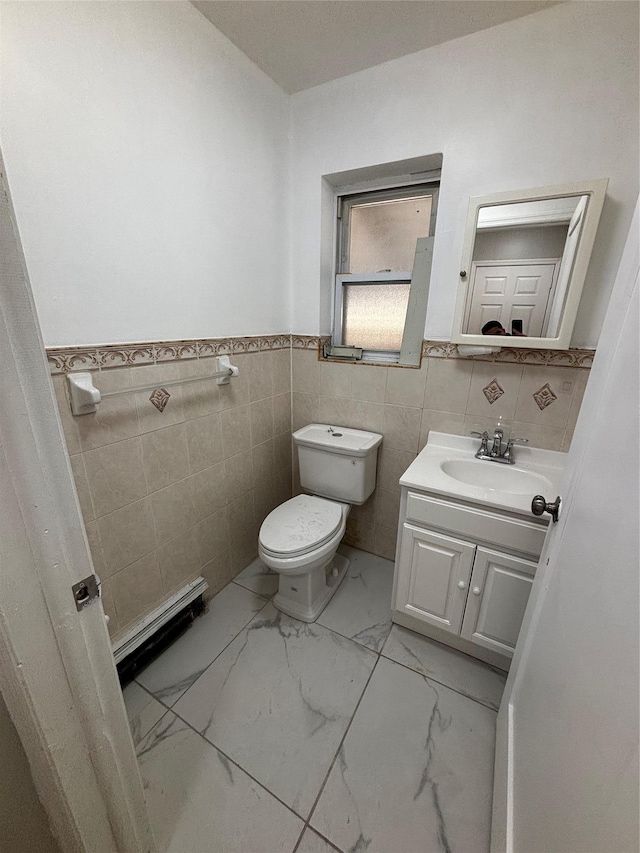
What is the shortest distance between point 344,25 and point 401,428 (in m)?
1.53

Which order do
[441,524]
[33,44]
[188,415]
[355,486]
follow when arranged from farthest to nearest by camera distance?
1. [355,486]
2. [188,415]
3. [441,524]
4. [33,44]

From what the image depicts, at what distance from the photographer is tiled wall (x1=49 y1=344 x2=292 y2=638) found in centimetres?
108

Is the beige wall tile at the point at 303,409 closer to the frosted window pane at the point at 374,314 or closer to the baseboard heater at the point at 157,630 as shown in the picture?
the frosted window pane at the point at 374,314

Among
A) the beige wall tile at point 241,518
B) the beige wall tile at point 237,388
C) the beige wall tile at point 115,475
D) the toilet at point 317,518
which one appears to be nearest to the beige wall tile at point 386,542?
the toilet at point 317,518

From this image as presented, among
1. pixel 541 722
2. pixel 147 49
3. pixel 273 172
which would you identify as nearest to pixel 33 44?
pixel 147 49

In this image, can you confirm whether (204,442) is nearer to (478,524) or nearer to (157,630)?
(157,630)

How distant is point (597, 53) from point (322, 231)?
3.51ft

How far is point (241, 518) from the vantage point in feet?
5.70

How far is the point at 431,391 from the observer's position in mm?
1556

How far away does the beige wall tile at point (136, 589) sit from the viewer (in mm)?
1212

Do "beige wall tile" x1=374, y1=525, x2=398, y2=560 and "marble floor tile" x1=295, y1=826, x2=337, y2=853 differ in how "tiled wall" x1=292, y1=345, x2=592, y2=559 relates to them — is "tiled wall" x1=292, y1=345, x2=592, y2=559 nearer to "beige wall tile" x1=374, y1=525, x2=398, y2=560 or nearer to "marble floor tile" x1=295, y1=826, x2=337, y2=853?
"beige wall tile" x1=374, y1=525, x2=398, y2=560

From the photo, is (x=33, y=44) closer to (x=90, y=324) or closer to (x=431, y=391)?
(x=90, y=324)

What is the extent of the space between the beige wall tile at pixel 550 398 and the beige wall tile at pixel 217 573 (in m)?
1.52

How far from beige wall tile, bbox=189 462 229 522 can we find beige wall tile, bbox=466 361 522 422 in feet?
3.85
